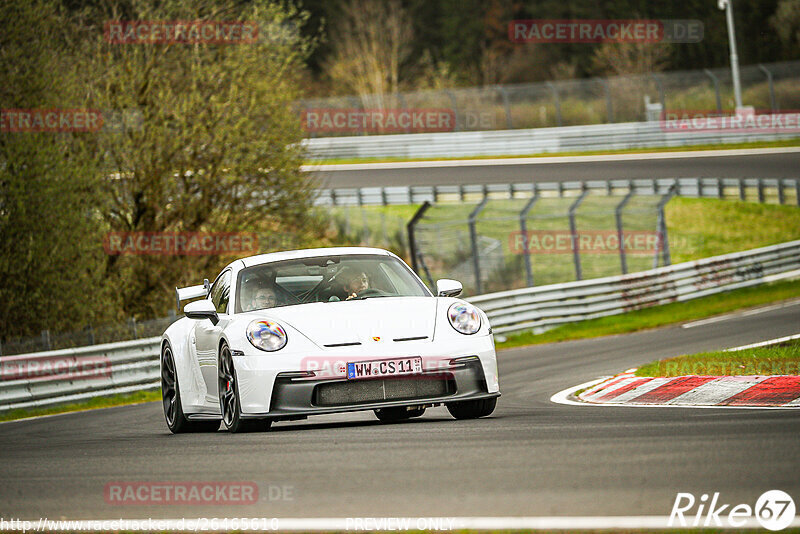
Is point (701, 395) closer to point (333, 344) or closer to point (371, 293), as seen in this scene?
point (371, 293)

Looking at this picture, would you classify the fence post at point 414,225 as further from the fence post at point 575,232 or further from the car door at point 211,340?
the car door at point 211,340

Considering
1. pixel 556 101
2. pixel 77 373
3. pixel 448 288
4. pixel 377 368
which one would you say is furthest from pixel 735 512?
pixel 556 101

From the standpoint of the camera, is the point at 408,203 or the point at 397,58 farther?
the point at 397,58

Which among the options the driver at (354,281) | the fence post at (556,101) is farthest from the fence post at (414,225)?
the fence post at (556,101)

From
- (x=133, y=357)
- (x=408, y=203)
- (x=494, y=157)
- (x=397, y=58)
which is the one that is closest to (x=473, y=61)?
(x=397, y=58)

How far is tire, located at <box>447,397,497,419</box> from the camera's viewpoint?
916 cm

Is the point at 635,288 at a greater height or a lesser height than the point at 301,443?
lesser

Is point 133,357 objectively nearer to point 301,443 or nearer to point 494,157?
point 301,443

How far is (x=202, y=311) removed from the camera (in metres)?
9.40

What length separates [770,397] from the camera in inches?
350

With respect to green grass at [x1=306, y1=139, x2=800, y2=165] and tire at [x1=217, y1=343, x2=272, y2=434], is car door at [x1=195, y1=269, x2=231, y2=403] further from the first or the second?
green grass at [x1=306, y1=139, x2=800, y2=165]

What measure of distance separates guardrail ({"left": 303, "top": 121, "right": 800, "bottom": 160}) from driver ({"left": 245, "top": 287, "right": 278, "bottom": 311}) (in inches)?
1297

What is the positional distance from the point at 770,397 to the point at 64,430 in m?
6.86

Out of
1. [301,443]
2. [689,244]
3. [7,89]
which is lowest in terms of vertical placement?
[689,244]
